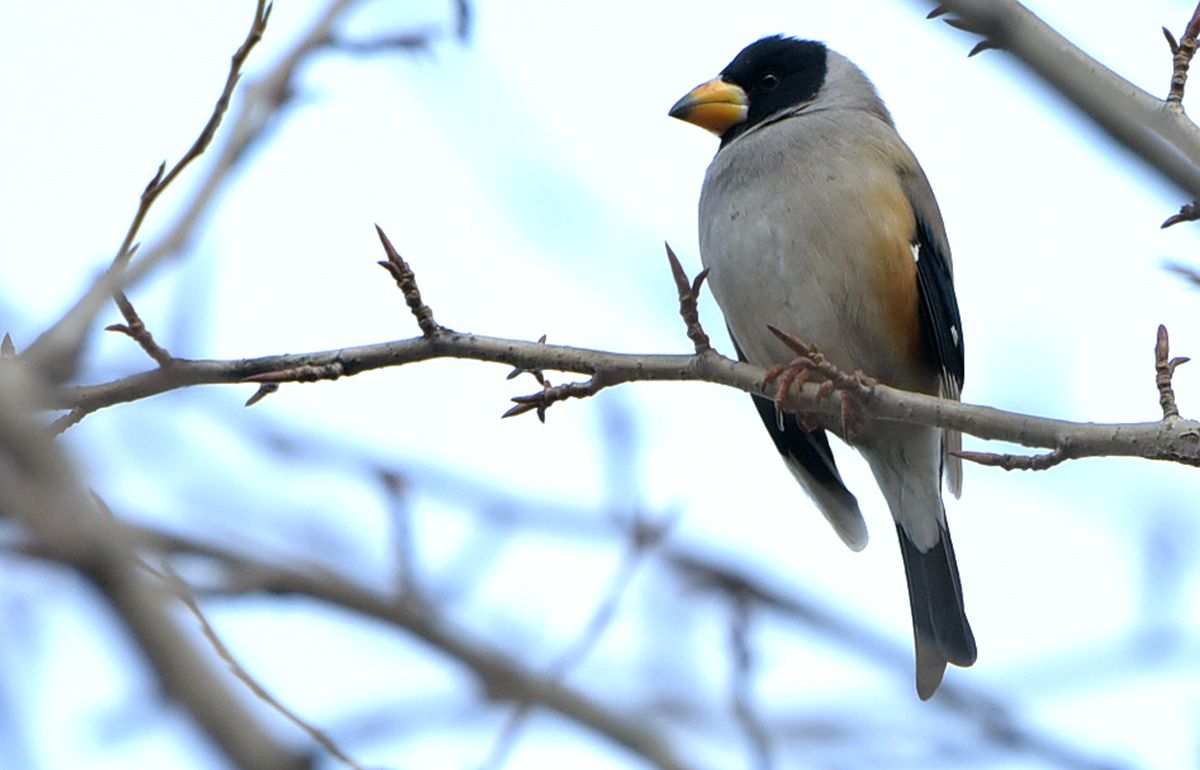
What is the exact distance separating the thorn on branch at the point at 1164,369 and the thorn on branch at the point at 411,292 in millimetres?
1899

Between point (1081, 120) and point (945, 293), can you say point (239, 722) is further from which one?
point (945, 293)

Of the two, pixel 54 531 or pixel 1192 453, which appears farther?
pixel 1192 453

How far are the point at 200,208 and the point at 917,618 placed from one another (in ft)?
12.1

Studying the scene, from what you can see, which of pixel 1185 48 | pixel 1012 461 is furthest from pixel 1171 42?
pixel 1012 461

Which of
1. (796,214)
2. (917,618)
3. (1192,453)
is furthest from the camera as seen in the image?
(917,618)

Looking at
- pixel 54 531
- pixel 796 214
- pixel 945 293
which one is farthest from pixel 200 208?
pixel 945 293

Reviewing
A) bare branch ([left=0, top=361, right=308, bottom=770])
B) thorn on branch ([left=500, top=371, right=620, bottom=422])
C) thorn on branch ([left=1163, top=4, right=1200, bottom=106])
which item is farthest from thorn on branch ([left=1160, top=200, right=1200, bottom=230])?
bare branch ([left=0, top=361, right=308, bottom=770])

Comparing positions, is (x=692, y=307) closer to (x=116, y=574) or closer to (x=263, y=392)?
(x=263, y=392)

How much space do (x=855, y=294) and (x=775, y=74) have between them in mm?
1877

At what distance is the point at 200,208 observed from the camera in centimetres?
284

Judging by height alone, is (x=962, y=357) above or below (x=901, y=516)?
above

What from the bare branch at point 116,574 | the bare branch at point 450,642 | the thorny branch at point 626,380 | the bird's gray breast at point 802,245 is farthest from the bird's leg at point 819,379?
Result: the bare branch at point 116,574

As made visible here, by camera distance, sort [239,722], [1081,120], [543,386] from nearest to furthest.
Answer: [239,722] < [1081,120] < [543,386]

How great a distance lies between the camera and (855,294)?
17.2 ft
